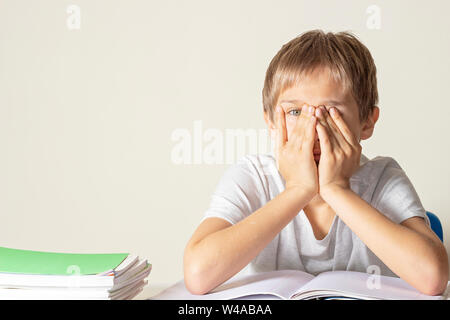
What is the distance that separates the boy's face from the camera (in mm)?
1089

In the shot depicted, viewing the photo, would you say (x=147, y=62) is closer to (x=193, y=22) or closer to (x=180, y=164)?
(x=193, y=22)

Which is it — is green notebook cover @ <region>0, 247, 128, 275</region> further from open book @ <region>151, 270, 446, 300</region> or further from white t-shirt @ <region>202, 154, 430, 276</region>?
white t-shirt @ <region>202, 154, 430, 276</region>

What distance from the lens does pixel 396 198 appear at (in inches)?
44.1

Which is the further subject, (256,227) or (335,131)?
(335,131)

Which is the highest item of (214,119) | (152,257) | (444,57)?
(444,57)

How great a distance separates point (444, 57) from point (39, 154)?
5.44ft

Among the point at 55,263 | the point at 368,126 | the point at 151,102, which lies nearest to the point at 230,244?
the point at 55,263

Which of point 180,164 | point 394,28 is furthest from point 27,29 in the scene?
point 394,28

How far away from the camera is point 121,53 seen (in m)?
2.15

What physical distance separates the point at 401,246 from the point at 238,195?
36cm

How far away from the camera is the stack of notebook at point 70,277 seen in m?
0.80

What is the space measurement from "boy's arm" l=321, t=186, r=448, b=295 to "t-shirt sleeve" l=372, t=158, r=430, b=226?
9 centimetres

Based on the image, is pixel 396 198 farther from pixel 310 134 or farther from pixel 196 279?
pixel 196 279

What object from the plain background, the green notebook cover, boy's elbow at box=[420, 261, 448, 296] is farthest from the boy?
the plain background
